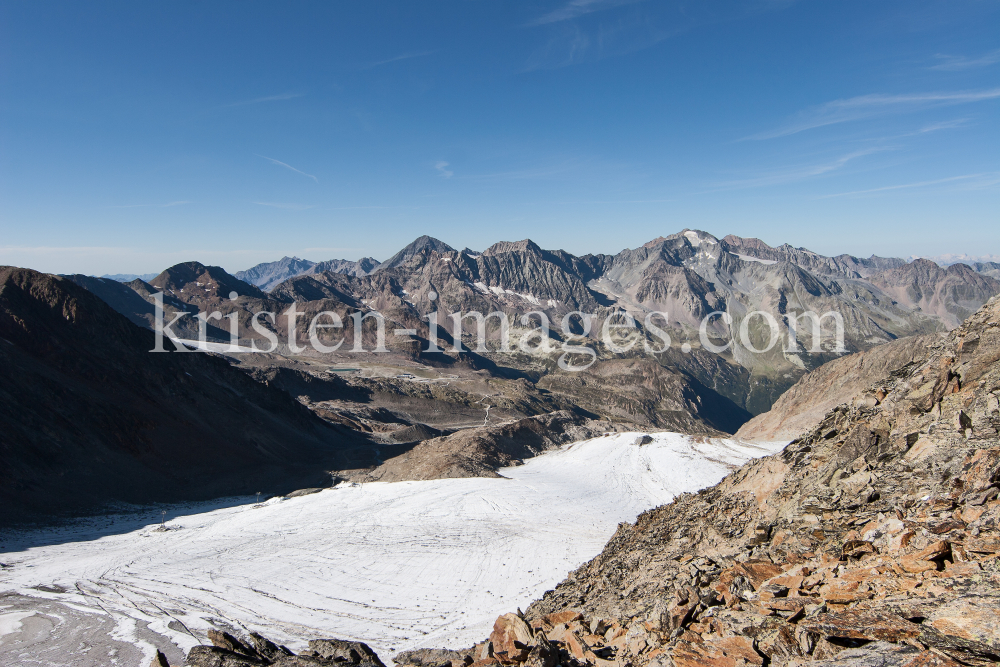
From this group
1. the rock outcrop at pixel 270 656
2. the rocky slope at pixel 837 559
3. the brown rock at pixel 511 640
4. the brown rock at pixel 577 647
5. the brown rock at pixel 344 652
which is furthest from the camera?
the brown rock at pixel 344 652

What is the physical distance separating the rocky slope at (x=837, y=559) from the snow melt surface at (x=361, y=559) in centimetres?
796

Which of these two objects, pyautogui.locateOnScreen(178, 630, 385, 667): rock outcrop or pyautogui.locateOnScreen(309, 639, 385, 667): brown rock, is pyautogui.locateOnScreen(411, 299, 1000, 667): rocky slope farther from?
pyautogui.locateOnScreen(178, 630, 385, 667): rock outcrop

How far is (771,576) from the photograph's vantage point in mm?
12273

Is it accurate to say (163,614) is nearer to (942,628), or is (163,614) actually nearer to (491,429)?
(942,628)

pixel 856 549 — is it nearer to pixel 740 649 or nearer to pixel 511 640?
pixel 740 649

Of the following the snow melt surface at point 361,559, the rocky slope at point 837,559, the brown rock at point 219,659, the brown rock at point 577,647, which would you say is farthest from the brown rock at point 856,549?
the snow melt surface at point 361,559

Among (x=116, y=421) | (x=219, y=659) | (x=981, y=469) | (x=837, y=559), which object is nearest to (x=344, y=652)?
(x=219, y=659)

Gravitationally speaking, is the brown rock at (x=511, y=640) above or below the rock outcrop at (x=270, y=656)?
above

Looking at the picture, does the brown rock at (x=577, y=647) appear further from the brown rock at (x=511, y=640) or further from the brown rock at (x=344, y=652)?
the brown rock at (x=344, y=652)

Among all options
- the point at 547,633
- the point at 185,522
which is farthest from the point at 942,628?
the point at 185,522

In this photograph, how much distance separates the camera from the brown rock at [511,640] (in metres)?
12.3

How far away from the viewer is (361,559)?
3175 centimetres

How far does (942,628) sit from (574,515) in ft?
116

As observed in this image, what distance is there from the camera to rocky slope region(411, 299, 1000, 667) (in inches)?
321
